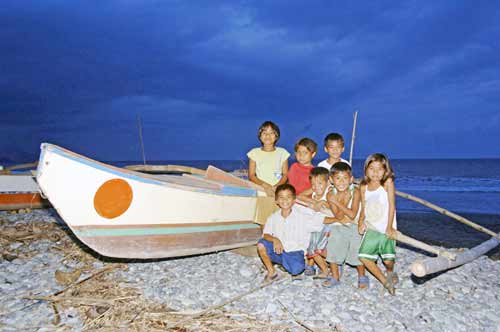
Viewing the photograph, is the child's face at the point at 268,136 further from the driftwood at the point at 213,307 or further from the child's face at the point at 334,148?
the driftwood at the point at 213,307

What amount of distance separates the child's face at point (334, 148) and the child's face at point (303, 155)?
21 centimetres

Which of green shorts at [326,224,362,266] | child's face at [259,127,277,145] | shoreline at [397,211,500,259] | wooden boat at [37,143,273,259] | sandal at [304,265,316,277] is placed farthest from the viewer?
shoreline at [397,211,500,259]

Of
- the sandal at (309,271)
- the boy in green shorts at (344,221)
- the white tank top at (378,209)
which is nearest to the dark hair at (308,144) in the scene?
the boy in green shorts at (344,221)

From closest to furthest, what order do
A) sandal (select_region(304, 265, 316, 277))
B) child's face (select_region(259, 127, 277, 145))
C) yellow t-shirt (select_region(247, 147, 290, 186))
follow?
sandal (select_region(304, 265, 316, 277)) < child's face (select_region(259, 127, 277, 145)) < yellow t-shirt (select_region(247, 147, 290, 186))

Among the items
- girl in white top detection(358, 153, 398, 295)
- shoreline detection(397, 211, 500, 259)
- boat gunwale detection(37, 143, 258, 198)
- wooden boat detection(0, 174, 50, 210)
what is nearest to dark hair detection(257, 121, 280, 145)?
boat gunwale detection(37, 143, 258, 198)

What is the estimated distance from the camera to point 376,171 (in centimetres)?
394

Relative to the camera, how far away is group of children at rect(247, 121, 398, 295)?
13.1 feet

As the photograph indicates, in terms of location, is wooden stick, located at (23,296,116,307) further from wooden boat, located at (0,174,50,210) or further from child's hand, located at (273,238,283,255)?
wooden boat, located at (0,174,50,210)

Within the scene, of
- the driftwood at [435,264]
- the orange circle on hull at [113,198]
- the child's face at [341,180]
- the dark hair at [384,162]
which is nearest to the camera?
the driftwood at [435,264]

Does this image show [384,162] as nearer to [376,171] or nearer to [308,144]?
[376,171]

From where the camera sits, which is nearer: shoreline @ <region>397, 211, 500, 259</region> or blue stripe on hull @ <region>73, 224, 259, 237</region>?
blue stripe on hull @ <region>73, 224, 259, 237</region>

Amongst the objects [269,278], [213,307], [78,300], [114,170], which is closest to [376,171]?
[269,278]

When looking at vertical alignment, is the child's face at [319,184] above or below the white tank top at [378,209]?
above

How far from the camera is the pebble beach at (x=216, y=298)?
347 centimetres
